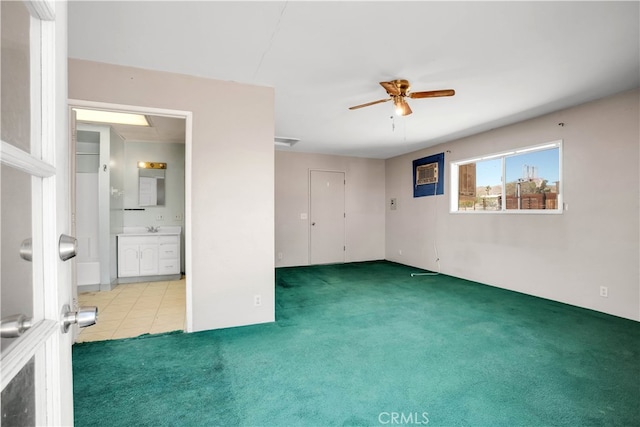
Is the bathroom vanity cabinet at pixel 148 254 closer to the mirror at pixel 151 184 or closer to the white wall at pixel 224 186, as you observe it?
the mirror at pixel 151 184

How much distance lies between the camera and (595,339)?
2.77 meters

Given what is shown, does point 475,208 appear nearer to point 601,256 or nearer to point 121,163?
point 601,256

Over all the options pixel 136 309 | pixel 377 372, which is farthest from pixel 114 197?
pixel 377 372

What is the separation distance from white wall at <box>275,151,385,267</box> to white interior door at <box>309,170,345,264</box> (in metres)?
0.12

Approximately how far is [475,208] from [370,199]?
2.55 metres

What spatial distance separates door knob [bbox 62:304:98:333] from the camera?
0.70m

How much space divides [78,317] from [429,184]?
19.6 ft

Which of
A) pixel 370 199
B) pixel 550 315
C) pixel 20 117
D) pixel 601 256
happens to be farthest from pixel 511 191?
pixel 20 117

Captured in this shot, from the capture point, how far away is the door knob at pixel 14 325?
50 centimetres

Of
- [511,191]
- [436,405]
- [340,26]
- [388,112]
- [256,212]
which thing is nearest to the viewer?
[436,405]

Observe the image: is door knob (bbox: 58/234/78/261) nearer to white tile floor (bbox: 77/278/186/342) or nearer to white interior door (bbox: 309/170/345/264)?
white tile floor (bbox: 77/278/186/342)

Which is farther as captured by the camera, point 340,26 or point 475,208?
point 475,208

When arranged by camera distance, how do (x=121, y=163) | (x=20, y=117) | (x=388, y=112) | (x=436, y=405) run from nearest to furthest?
(x=20, y=117) → (x=436, y=405) → (x=388, y=112) → (x=121, y=163)
